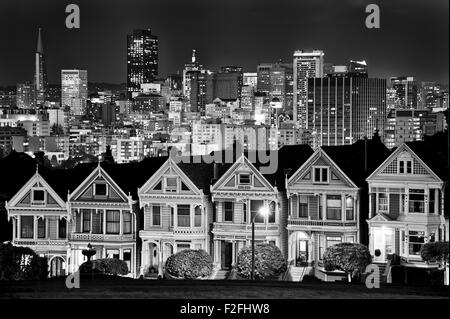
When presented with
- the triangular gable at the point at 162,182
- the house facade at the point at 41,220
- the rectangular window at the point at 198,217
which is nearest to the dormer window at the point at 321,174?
the triangular gable at the point at 162,182

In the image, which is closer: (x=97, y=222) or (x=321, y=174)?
(x=321, y=174)

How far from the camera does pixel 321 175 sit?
33.1m

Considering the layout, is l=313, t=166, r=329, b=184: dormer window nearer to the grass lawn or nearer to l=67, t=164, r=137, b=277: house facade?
l=67, t=164, r=137, b=277: house facade

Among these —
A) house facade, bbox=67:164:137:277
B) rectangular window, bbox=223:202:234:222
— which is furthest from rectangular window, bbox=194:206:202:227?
house facade, bbox=67:164:137:277

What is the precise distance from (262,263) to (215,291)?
343 inches

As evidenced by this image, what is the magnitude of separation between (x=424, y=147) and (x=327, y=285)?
10.6 m

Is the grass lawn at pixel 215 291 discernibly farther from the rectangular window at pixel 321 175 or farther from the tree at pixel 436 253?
the rectangular window at pixel 321 175

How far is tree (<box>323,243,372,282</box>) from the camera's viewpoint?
30.5m

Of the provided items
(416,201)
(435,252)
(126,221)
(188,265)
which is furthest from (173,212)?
(435,252)

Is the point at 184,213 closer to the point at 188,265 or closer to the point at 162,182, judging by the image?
the point at 162,182

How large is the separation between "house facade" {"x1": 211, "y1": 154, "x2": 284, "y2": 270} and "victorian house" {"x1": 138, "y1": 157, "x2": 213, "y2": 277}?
1.47 feet

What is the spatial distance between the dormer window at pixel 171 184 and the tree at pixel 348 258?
5329mm
